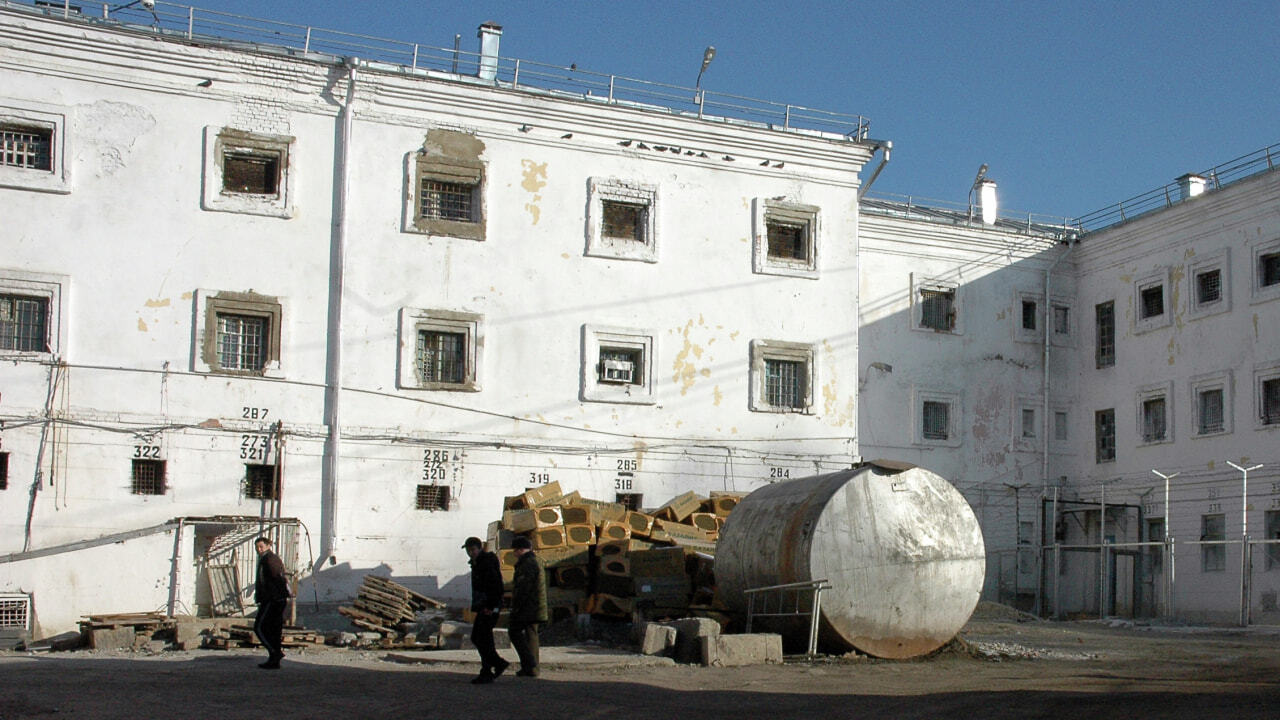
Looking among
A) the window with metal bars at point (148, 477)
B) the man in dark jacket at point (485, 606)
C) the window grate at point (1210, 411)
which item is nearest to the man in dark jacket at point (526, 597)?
the man in dark jacket at point (485, 606)

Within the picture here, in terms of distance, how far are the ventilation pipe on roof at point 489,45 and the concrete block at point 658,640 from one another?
14847mm

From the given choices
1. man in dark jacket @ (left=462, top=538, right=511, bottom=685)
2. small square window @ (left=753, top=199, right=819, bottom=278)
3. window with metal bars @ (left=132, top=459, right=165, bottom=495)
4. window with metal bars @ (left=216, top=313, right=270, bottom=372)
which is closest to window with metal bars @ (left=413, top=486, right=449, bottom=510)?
window with metal bars @ (left=216, top=313, right=270, bottom=372)

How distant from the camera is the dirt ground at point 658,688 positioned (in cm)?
1196

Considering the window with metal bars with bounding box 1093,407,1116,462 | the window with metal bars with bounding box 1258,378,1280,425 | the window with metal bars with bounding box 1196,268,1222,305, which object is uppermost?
the window with metal bars with bounding box 1196,268,1222,305

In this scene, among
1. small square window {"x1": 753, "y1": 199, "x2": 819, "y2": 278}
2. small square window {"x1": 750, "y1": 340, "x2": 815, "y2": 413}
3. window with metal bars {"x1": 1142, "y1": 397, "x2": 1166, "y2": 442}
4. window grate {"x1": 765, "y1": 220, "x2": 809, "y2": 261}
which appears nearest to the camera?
small square window {"x1": 750, "y1": 340, "x2": 815, "y2": 413}

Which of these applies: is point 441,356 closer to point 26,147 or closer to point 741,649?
point 26,147

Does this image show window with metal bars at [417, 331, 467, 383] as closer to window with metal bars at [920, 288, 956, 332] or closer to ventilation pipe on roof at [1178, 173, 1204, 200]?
window with metal bars at [920, 288, 956, 332]

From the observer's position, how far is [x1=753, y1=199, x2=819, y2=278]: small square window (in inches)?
1148

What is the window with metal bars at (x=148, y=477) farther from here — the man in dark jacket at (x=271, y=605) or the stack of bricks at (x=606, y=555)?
the man in dark jacket at (x=271, y=605)

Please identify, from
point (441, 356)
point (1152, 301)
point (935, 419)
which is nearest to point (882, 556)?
point (441, 356)

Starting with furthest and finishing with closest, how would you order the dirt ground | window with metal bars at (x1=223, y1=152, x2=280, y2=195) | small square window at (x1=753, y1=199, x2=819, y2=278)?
small square window at (x1=753, y1=199, x2=819, y2=278)
window with metal bars at (x1=223, y1=152, x2=280, y2=195)
the dirt ground

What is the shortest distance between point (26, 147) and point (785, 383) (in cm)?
1584

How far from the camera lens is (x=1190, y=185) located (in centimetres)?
3616

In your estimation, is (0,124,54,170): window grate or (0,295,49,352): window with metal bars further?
(0,124,54,170): window grate
